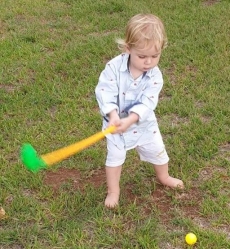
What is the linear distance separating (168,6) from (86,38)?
1226 mm

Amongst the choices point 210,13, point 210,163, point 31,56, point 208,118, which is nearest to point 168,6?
point 210,13

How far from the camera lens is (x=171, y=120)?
12.6 feet

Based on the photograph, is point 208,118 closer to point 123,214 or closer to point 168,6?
point 123,214

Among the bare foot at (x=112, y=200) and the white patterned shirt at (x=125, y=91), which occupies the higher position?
the white patterned shirt at (x=125, y=91)

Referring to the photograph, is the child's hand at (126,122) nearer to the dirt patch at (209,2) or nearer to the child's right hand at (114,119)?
the child's right hand at (114,119)

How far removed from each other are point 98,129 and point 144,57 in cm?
128

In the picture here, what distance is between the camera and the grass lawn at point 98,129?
2.79 metres

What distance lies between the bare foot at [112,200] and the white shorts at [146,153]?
0.21 metres

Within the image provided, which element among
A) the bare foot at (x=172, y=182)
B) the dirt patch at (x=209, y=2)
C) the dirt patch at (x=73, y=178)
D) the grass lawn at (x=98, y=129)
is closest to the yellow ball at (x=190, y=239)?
the grass lawn at (x=98, y=129)

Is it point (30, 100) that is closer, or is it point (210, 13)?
point (30, 100)

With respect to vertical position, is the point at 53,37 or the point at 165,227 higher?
the point at 165,227

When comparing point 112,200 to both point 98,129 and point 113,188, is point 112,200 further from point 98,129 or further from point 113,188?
point 98,129

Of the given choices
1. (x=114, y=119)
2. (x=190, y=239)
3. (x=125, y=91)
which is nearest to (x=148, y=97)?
(x=125, y=91)

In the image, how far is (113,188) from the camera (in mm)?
2930
